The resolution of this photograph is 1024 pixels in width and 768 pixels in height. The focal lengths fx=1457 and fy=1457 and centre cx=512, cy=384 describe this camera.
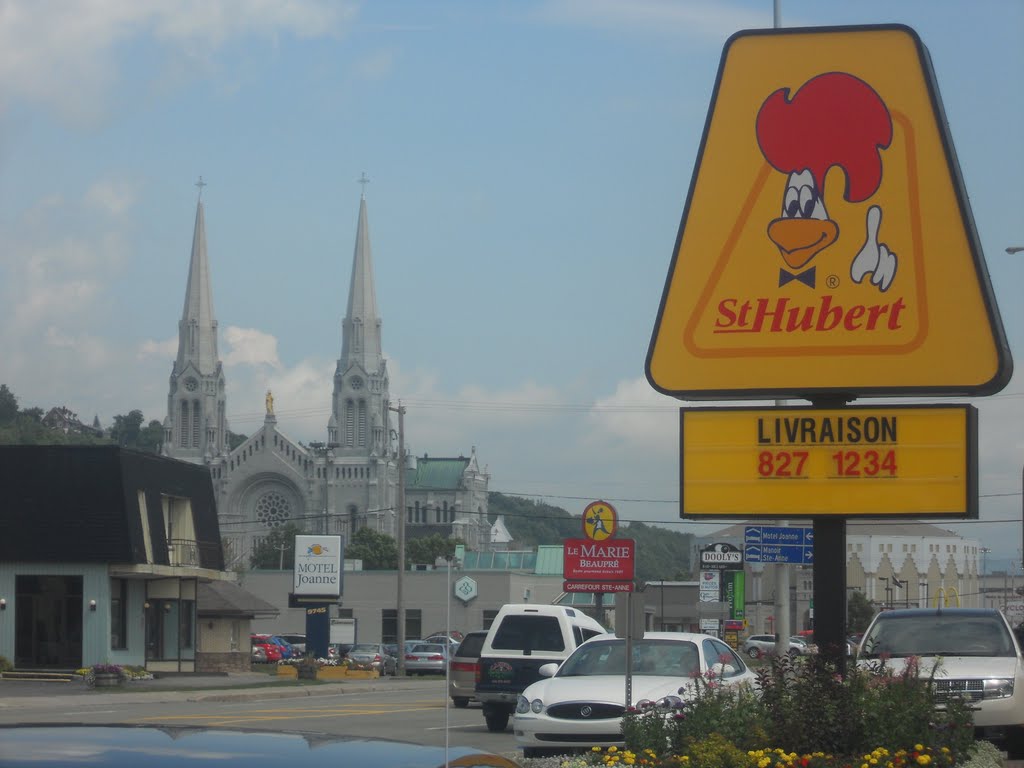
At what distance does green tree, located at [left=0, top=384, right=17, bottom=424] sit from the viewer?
17612cm

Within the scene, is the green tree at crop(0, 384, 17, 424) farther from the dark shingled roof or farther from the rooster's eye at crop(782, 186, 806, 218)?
the rooster's eye at crop(782, 186, 806, 218)

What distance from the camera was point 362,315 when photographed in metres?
179

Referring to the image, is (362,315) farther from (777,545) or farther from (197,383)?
(777,545)

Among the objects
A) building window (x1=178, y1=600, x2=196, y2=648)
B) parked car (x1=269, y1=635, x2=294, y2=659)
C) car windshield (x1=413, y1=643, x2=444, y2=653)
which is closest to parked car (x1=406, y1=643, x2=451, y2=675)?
car windshield (x1=413, y1=643, x2=444, y2=653)

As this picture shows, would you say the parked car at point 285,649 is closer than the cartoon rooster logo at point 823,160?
No

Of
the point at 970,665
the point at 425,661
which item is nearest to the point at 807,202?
the point at 970,665

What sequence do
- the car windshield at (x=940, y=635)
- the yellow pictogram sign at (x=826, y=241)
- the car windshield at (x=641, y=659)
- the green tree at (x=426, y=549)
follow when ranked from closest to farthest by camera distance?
the yellow pictogram sign at (x=826, y=241)
the car windshield at (x=940, y=635)
the car windshield at (x=641, y=659)
the green tree at (x=426, y=549)

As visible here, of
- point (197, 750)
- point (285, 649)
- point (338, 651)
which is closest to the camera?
point (197, 750)

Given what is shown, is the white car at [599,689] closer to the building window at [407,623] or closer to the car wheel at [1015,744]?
the car wheel at [1015,744]

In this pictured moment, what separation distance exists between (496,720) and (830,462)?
12090 millimetres

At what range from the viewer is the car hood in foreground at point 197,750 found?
396 cm

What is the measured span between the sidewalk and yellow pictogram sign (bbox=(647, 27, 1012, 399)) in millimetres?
21080

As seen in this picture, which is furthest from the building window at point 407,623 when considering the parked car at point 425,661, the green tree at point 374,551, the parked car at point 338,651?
the parked car at point 425,661

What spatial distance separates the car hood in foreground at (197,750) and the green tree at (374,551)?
456 ft
